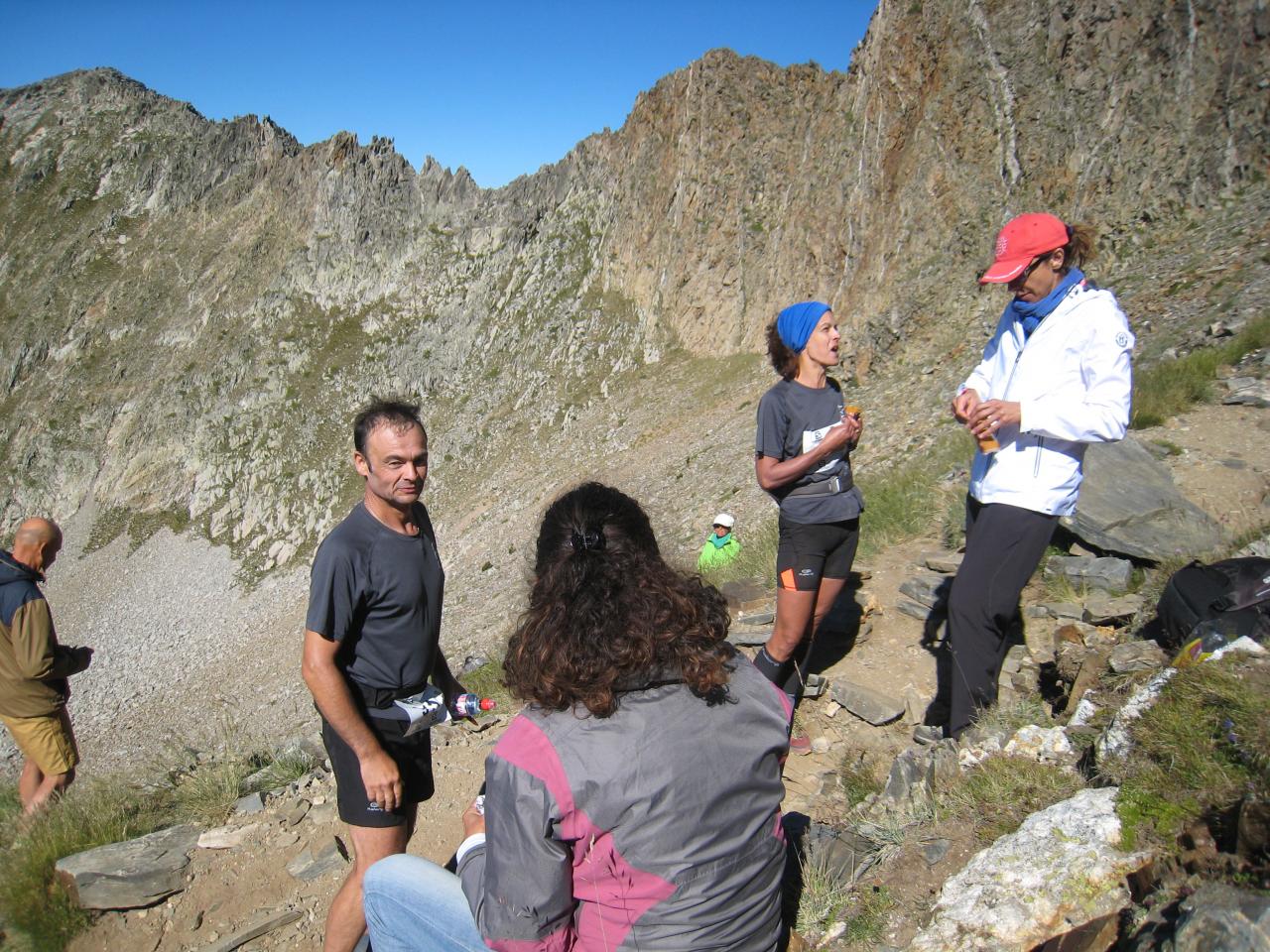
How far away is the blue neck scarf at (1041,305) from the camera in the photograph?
10.0ft

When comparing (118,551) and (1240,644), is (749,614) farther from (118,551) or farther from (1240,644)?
(118,551)

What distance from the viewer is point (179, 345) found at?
150 ft

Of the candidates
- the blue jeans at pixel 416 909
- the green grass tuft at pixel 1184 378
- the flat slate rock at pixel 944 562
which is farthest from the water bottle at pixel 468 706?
the green grass tuft at pixel 1184 378

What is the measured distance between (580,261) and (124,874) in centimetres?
3178

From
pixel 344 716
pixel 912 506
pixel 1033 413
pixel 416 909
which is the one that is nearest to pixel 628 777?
pixel 416 909

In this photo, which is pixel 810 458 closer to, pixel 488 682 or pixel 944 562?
pixel 944 562

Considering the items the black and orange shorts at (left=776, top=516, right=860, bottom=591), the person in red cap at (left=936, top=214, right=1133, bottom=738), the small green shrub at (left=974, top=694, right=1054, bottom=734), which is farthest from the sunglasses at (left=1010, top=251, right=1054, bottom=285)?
the small green shrub at (left=974, top=694, right=1054, bottom=734)

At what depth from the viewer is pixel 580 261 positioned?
33.3 metres

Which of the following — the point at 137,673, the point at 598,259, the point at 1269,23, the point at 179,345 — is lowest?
the point at 137,673

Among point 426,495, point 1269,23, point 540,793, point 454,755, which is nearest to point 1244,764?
point 540,793

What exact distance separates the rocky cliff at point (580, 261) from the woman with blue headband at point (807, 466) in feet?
4.06

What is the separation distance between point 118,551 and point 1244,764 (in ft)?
160

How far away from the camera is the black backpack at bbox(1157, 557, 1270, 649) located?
292cm

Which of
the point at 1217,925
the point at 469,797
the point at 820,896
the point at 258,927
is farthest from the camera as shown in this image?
the point at 469,797
